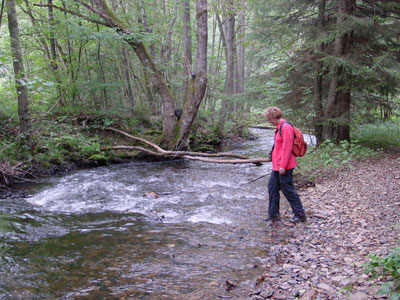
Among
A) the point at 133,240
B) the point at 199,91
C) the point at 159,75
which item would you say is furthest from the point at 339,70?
the point at 133,240

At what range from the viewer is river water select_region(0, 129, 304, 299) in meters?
3.52

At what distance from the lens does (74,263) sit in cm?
408

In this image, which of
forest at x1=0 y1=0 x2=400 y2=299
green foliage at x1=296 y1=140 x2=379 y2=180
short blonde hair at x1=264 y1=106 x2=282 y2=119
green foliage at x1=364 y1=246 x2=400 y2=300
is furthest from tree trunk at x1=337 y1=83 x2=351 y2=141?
green foliage at x1=364 y1=246 x2=400 y2=300

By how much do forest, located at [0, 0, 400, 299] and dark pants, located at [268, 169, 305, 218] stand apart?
0.44m

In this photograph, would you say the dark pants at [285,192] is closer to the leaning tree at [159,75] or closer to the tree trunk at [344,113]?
the tree trunk at [344,113]

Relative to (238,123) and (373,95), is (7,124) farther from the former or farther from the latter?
(373,95)

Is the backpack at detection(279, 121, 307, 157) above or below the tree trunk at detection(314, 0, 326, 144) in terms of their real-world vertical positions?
below

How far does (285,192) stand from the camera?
5.37 metres

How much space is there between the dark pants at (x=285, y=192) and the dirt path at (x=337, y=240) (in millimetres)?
260

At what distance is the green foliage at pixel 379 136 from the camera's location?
34.4ft

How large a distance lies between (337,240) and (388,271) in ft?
5.21

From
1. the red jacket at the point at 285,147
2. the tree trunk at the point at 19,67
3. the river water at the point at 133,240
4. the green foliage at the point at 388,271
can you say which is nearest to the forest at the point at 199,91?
the tree trunk at the point at 19,67

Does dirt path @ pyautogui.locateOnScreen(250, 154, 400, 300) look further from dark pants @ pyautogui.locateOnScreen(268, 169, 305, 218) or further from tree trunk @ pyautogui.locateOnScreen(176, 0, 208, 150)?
tree trunk @ pyautogui.locateOnScreen(176, 0, 208, 150)

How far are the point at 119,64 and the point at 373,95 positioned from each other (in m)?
12.6
